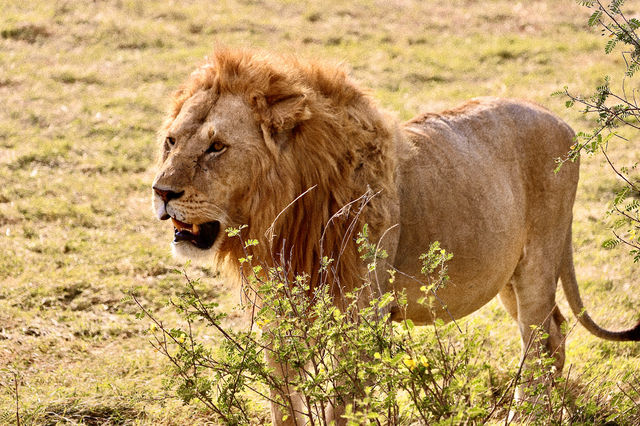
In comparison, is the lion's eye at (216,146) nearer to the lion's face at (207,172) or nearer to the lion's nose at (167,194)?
the lion's face at (207,172)

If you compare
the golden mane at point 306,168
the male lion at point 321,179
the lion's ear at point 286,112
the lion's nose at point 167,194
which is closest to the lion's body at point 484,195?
the male lion at point 321,179

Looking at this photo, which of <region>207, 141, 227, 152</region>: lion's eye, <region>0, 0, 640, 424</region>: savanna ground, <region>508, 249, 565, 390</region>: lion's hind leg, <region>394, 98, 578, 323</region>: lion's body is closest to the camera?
<region>207, 141, 227, 152</region>: lion's eye

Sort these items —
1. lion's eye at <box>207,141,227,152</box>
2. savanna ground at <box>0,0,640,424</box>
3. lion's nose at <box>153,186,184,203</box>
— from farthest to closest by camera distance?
1. savanna ground at <box>0,0,640,424</box>
2. lion's eye at <box>207,141,227,152</box>
3. lion's nose at <box>153,186,184,203</box>

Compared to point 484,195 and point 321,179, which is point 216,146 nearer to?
point 321,179

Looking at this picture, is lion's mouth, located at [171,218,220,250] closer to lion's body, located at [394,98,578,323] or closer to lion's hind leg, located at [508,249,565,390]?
lion's body, located at [394,98,578,323]

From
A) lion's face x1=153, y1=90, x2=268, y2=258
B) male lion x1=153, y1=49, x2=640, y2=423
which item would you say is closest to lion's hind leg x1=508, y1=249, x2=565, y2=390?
male lion x1=153, y1=49, x2=640, y2=423

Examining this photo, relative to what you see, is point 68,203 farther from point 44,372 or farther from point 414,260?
point 414,260

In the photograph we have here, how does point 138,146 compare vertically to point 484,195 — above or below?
below

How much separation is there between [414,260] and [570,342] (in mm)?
2174

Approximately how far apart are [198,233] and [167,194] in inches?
9.2

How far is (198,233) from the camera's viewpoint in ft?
11.6

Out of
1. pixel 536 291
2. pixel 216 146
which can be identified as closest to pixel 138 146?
pixel 536 291

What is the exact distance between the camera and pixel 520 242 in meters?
4.54

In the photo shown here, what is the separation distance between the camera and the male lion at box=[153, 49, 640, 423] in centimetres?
350
